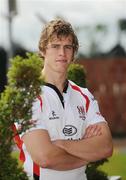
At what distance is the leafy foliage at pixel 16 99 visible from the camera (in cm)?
375

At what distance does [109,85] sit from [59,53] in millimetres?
18413

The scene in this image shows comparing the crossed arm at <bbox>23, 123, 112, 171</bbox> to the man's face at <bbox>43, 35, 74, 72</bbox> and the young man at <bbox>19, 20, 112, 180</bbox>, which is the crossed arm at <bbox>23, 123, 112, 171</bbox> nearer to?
the young man at <bbox>19, 20, 112, 180</bbox>

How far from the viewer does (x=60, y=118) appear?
4879mm

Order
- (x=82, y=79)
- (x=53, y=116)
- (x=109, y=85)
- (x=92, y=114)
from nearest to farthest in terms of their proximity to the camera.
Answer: (x=53, y=116), (x=92, y=114), (x=82, y=79), (x=109, y=85)

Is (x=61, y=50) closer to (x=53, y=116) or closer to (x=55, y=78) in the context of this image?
(x=55, y=78)

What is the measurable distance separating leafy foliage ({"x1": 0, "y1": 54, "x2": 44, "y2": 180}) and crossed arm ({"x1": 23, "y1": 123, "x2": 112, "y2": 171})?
2.65ft

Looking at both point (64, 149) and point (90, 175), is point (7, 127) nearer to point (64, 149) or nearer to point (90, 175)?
point (64, 149)

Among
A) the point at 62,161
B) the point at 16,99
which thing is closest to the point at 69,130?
the point at 62,161

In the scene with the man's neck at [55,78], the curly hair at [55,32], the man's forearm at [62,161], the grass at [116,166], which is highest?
the curly hair at [55,32]

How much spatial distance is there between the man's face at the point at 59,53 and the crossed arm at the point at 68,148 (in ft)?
1.75

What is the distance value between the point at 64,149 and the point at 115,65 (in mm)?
18190

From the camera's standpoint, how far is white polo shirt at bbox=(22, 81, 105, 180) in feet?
15.8

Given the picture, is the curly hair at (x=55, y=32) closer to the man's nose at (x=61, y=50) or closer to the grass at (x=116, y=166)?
the man's nose at (x=61, y=50)

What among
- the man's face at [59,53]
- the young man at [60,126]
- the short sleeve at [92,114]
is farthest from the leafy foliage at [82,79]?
the man's face at [59,53]
